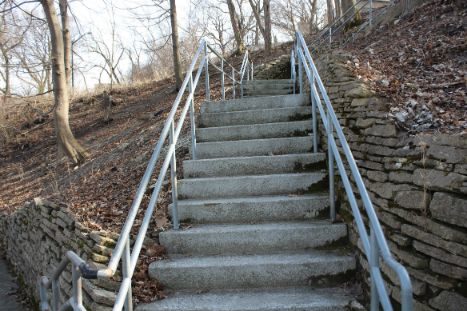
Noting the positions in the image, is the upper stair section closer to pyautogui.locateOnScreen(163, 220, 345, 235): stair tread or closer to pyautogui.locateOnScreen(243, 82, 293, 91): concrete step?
pyautogui.locateOnScreen(243, 82, 293, 91): concrete step

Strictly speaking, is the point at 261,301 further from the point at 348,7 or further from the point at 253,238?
the point at 348,7

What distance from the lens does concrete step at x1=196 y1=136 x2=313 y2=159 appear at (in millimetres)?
4188

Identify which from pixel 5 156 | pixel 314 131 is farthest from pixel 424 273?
pixel 5 156

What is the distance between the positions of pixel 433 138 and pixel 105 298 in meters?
2.69

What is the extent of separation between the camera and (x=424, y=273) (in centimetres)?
211

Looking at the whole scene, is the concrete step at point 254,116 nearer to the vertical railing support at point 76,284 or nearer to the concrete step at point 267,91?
the concrete step at point 267,91

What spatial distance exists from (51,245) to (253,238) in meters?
2.87

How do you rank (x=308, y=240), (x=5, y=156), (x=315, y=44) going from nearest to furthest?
(x=308, y=240) < (x=315, y=44) < (x=5, y=156)

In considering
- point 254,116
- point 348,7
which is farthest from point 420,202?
point 348,7

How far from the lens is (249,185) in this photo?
3691 millimetres

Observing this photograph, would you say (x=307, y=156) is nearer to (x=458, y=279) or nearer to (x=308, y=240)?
(x=308, y=240)

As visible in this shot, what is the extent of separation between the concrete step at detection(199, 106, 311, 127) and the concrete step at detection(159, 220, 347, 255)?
1897mm

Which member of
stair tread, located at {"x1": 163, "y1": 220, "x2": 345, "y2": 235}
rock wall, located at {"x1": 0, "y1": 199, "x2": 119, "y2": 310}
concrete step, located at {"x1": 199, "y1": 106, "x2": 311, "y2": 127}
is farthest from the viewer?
concrete step, located at {"x1": 199, "y1": 106, "x2": 311, "y2": 127}

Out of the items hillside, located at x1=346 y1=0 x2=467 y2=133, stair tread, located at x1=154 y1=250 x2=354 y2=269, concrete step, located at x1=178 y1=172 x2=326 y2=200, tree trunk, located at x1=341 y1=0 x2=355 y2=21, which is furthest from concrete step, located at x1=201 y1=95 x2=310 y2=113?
tree trunk, located at x1=341 y1=0 x2=355 y2=21
